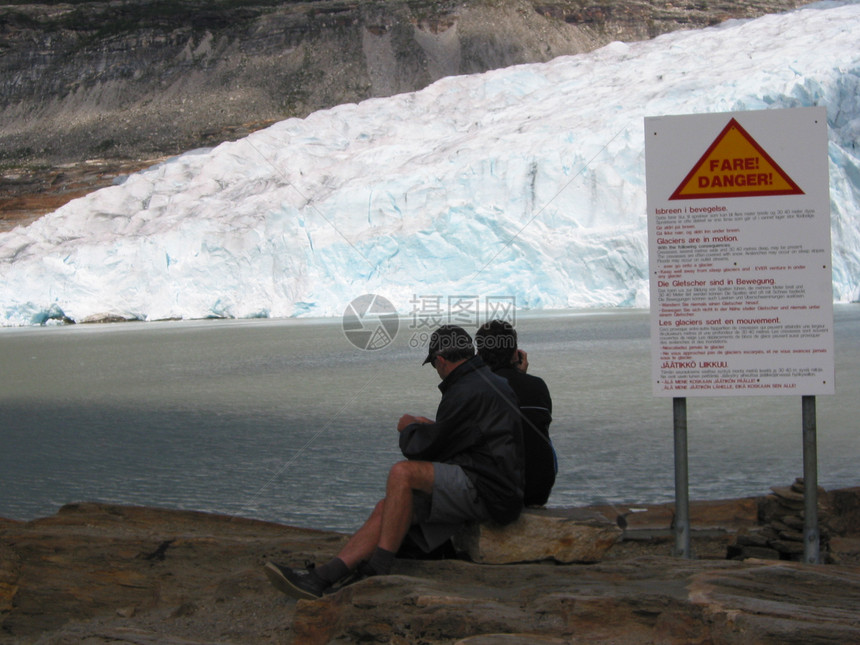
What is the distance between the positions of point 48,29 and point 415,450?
68259 millimetres

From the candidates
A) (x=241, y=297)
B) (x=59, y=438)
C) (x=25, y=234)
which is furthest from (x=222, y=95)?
(x=59, y=438)

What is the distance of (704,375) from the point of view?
101 inches

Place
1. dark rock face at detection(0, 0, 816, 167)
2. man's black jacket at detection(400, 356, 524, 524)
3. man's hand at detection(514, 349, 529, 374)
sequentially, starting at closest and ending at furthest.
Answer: man's black jacket at detection(400, 356, 524, 524) → man's hand at detection(514, 349, 529, 374) → dark rock face at detection(0, 0, 816, 167)

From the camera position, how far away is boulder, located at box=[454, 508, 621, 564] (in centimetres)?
235

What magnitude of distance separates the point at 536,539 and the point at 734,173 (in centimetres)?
120

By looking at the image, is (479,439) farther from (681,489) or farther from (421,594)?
(681,489)

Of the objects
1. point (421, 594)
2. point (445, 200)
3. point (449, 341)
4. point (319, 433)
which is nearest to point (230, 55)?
point (445, 200)

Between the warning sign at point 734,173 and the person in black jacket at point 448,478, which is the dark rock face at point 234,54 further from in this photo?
the person in black jacket at point 448,478

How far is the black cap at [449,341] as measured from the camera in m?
2.32

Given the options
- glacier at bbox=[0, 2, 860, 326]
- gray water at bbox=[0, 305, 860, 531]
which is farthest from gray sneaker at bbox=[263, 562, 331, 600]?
glacier at bbox=[0, 2, 860, 326]

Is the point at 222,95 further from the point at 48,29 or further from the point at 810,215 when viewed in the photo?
the point at 810,215

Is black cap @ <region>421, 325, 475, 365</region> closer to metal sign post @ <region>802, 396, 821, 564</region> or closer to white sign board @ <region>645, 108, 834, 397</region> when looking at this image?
white sign board @ <region>645, 108, 834, 397</region>

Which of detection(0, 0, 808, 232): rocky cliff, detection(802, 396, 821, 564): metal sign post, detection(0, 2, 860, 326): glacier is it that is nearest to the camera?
detection(802, 396, 821, 564): metal sign post

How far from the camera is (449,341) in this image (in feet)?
7.70
